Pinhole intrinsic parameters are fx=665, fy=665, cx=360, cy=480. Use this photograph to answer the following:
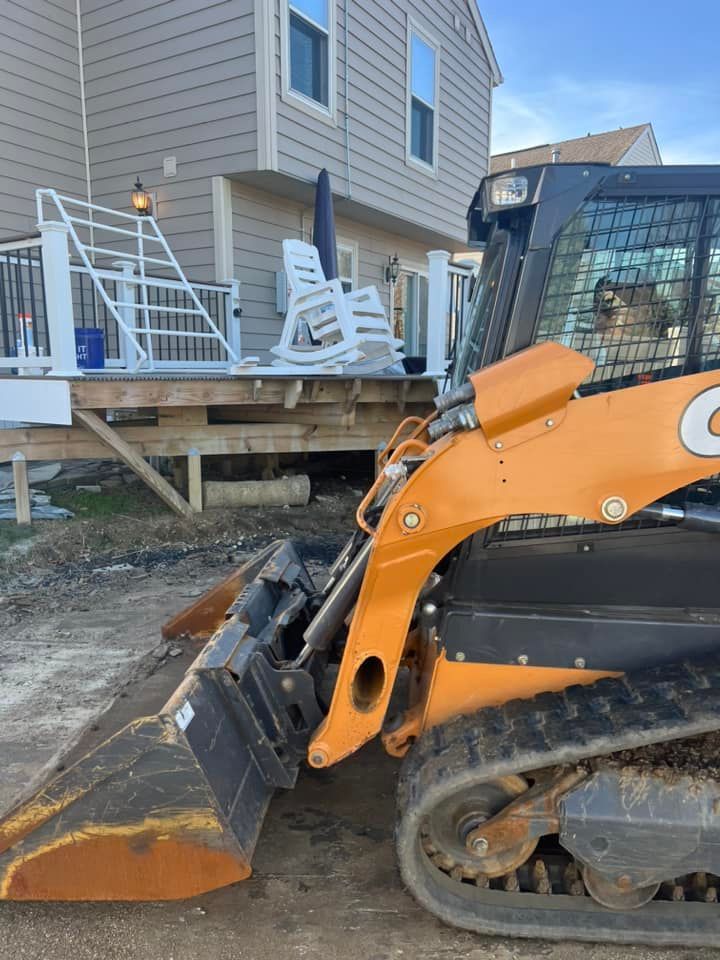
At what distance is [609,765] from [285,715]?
3.48 ft

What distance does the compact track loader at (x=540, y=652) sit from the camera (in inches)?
70.7

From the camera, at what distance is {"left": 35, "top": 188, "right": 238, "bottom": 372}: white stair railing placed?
5.52m

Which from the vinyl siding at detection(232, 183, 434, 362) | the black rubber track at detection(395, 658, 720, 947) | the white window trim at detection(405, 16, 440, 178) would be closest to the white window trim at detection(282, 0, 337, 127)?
the vinyl siding at detection(232, 183, 434, 362)

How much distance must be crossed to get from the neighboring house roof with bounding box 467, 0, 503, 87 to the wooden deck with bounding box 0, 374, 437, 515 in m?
8.31

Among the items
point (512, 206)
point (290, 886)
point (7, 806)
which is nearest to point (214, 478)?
point (7, 806)

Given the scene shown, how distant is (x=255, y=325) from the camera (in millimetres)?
8227

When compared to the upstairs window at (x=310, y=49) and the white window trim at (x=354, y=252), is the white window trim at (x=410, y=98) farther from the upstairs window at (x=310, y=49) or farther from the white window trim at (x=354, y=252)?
the upstairs window at (x=310, y=49)

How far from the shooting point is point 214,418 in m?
7.22

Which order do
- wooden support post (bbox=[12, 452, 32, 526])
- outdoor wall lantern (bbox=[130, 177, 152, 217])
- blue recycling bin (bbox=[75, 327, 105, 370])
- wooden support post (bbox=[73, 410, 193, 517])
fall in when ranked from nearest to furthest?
1. wooden support post (bbox=[73, 410, 193, 517])
2. wooden support post (bbox=[12, 452, 32, 526])
3. blue recycling bin (bbox=[75, 327, 105, 370])
4. outdoor wall lantern (bbox=[130, 177, 152, 217])

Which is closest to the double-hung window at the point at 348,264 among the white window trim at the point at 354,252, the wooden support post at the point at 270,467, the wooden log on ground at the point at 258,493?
the white window trim at the point at 354,252

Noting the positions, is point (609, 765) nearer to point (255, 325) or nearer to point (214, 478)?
point (214, 478)

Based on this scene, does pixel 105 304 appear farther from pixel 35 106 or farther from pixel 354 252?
pixel 354 252

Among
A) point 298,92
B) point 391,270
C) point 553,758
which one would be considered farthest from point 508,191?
point 391,270

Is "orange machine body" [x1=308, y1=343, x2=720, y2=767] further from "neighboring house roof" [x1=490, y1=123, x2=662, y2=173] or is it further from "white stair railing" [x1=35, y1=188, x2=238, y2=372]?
"neighboring house roof" [x1=490, y1=123, x2=662, y2=173]
